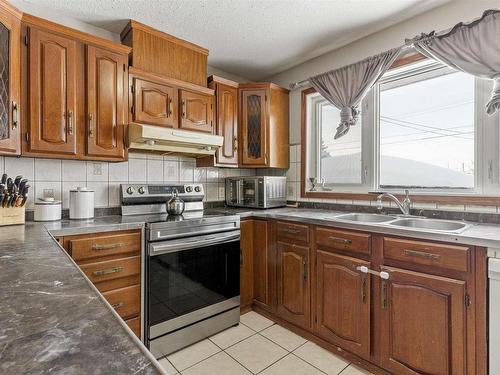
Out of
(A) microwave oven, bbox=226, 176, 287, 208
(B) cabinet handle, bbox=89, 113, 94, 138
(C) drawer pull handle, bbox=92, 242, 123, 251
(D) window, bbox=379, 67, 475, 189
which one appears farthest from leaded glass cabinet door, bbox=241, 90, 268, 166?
(C) drawer pull handle, bbox=92, 242, 123, 251

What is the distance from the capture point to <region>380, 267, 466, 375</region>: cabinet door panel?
1373 mm

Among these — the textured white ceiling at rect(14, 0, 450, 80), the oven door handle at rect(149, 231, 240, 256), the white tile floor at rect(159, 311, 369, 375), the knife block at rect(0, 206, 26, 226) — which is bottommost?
the white tile floor at rect(159, 311, 369, 375)

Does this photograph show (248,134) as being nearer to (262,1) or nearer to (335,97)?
(335,97)

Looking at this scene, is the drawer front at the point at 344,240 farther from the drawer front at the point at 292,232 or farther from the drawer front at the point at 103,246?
the drawer front at the point at 103,246

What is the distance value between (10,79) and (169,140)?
942mm

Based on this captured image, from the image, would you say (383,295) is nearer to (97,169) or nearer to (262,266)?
A: (262,266)

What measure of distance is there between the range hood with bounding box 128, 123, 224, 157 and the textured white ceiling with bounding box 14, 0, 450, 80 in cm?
81

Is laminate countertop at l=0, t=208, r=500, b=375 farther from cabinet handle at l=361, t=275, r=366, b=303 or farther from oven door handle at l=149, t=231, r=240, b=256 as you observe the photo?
cabinet handle at l=361, t=275, r=366, b=303

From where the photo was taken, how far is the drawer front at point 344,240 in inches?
67.8

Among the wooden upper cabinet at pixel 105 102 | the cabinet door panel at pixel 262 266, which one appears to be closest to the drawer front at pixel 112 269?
the wooden upper cabinet at pixel 105 102

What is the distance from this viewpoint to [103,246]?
167 cm

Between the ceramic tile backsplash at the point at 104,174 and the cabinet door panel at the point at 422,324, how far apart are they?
187cm

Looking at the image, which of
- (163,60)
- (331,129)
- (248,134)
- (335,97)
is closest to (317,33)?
(335,97)

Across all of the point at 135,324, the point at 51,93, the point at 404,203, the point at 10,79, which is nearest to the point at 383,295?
the point at 404,203
